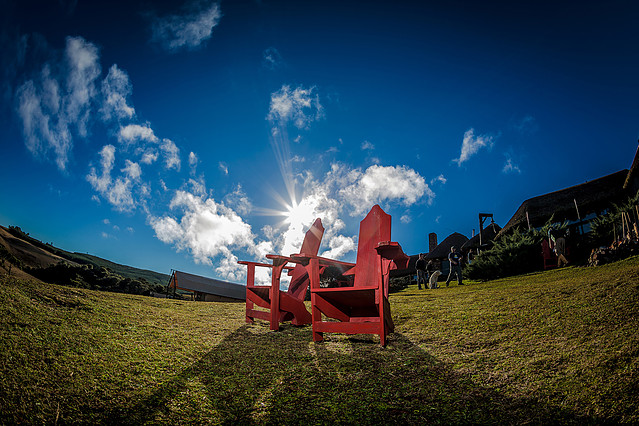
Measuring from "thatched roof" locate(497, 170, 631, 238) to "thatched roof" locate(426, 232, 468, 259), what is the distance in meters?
6.21

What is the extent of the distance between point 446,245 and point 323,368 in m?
25.7

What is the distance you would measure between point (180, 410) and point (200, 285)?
1862 cm

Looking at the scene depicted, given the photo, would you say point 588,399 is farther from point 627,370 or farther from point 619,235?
point 619,235

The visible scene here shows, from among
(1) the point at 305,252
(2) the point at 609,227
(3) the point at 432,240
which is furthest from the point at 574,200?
(1) the point at 305,252

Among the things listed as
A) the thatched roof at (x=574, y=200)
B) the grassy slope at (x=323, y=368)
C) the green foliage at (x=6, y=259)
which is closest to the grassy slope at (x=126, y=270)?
the green foliage at (x=6, y=259)

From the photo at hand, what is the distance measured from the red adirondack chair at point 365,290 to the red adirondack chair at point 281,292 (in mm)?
530

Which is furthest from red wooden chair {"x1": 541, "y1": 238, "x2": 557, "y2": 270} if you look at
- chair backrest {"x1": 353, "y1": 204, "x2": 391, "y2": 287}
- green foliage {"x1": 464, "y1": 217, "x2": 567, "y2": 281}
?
chair backrest {"x1": 353, "y1": 204, "x2": 391, "y2": 287}

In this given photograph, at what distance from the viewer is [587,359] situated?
8.81 ft

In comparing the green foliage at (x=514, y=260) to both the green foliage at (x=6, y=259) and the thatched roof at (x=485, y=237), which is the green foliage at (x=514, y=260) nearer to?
the thatched roof at (x=485, y=237)

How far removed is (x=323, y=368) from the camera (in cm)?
308

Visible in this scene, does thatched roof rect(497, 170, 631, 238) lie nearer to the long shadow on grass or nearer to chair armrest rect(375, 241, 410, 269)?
chair armrest rect(375, 241, 410, 269)

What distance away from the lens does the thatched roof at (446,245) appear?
25350 millimetres

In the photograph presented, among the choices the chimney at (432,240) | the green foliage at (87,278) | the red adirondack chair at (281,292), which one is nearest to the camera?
the red adirondack chair at (281,292)

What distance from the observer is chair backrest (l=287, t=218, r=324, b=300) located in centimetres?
A: 480
